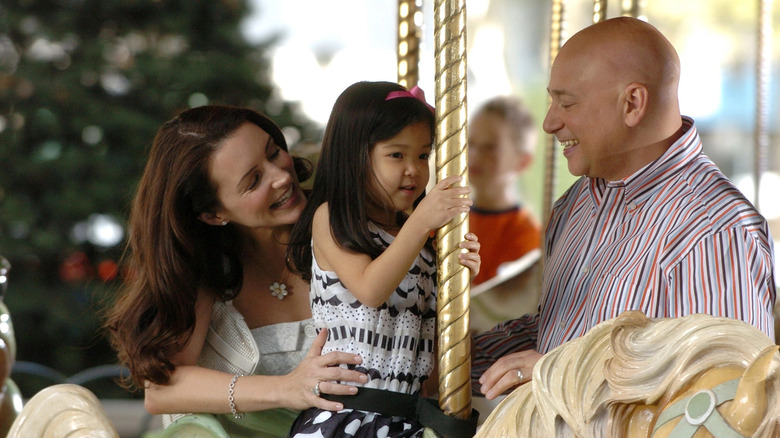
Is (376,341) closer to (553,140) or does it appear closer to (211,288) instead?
(211,288)

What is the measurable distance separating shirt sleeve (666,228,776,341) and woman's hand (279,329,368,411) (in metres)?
0.60

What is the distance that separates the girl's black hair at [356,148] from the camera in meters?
1.62

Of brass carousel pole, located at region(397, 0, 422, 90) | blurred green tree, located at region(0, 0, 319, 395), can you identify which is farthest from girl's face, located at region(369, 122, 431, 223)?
blurred green tree, located at region(0, 0, 319, 395)

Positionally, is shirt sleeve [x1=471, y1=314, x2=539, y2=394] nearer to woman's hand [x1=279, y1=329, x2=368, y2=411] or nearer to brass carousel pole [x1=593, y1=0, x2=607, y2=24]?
woman's hand [x1=279, y1=329, x2=368, y2=411]

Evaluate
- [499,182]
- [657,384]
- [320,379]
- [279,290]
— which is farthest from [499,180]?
[657,384]

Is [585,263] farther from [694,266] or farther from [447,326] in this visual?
[447,326]

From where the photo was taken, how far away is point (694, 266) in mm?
1532

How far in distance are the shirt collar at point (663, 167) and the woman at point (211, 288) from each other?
682 mm

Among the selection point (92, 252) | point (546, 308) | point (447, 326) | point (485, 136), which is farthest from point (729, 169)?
point (447, 326)

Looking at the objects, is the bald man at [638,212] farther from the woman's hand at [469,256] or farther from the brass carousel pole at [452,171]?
the woman's hand at [469,256]

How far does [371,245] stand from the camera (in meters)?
1.59

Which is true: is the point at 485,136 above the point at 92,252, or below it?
above

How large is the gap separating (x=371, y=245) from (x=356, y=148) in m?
0.20

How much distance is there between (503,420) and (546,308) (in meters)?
0.60
